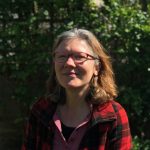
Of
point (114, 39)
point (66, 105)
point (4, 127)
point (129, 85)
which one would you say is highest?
point (66, 105)

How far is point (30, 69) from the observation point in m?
5.89

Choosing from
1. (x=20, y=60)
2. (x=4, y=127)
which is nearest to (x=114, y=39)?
(x=20, y=60)

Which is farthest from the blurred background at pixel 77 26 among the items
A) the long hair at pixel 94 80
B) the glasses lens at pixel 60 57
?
the glasses lens at pixel 60 57

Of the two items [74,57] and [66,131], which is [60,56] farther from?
[66,131]

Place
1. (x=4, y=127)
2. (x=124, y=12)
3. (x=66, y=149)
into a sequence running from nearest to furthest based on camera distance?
(x=66, y=149) < (x=124, y=12) < (x=4, y=127)

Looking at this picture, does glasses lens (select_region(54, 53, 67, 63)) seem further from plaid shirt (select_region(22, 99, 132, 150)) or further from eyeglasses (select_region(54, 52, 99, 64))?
plaid shirt (select_region(22, 99, 132, 150))

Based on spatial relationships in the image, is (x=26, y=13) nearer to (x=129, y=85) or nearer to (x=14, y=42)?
(x=14, y=42)

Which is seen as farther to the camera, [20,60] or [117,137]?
[20,60]

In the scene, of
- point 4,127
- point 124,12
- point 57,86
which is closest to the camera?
point 57,86

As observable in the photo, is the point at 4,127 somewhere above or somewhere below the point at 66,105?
below

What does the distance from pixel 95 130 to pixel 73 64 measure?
0.44m

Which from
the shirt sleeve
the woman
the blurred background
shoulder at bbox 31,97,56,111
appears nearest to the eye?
the woman

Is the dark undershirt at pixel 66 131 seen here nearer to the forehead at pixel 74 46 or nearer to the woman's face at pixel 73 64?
the woman's face at pixel 73 64

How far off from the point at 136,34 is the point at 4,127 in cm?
198
